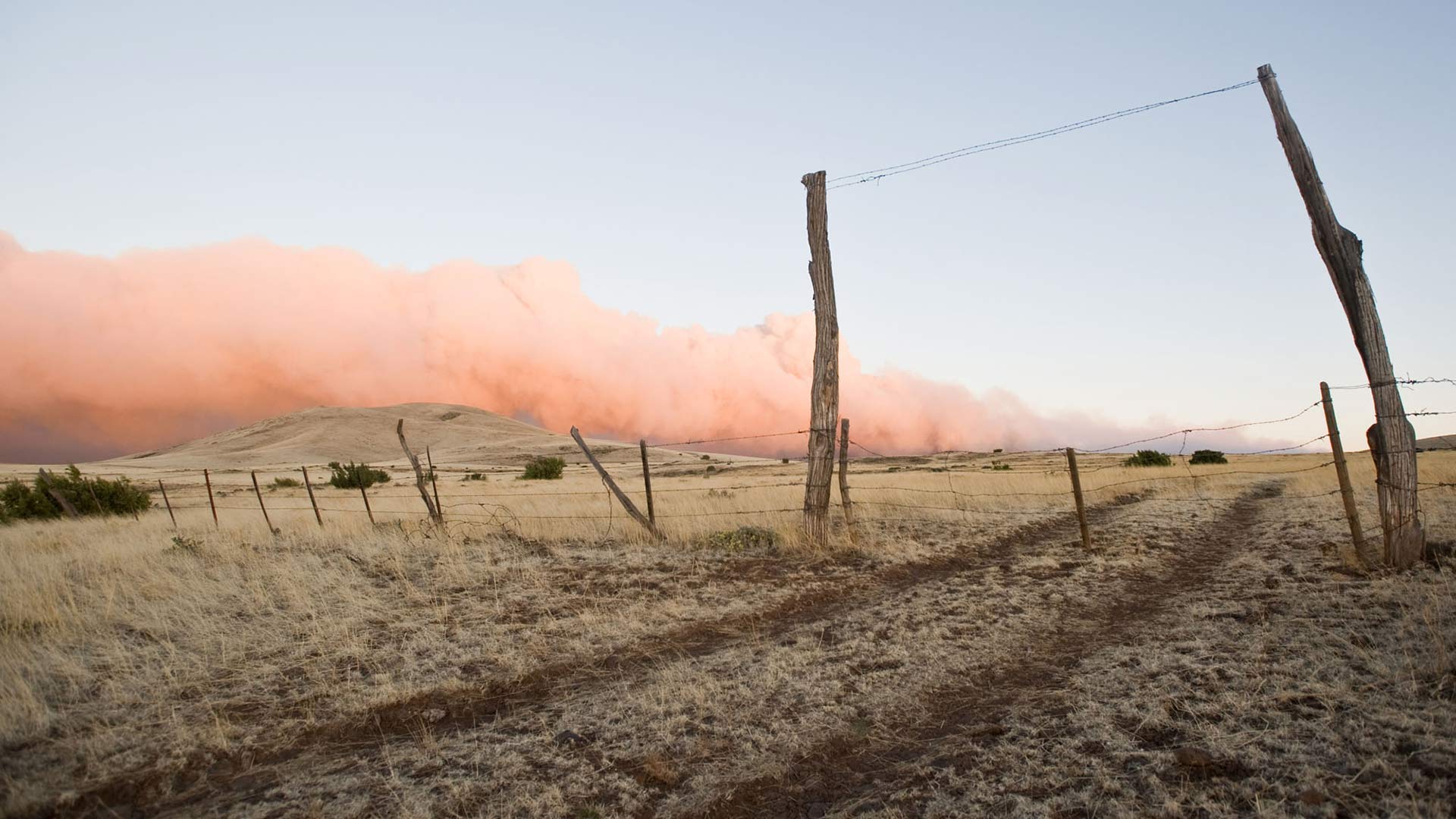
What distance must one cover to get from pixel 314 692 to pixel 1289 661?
27.8 feet

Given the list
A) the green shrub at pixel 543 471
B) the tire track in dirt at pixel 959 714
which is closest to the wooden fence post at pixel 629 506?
the tire track in dirt at pixel 959 714

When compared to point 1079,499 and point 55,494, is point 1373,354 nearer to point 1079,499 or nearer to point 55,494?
point 1079,499

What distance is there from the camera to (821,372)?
1304 cm

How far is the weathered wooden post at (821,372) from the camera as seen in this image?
12.6 meters

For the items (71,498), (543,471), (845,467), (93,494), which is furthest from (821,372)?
(543,471)

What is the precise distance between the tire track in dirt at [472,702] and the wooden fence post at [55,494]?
21631mm

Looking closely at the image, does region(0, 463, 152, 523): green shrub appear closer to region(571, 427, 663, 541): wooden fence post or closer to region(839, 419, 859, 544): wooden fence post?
region(571, 427, 663, 541): wooden fence post

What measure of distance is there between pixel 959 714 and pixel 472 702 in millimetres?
4149

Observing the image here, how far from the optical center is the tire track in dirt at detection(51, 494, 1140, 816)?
15.6 feet

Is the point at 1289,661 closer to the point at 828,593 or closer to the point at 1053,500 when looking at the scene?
the point at 828,593

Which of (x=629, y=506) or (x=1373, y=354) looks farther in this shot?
(x=629, y=506)

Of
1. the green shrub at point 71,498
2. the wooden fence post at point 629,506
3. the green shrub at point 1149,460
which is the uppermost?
the green shrub at point 71,498

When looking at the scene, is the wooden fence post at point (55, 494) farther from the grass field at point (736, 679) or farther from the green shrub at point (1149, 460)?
the green shrub at point (1149, 460)

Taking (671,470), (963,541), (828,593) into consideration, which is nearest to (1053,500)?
(963,541)
